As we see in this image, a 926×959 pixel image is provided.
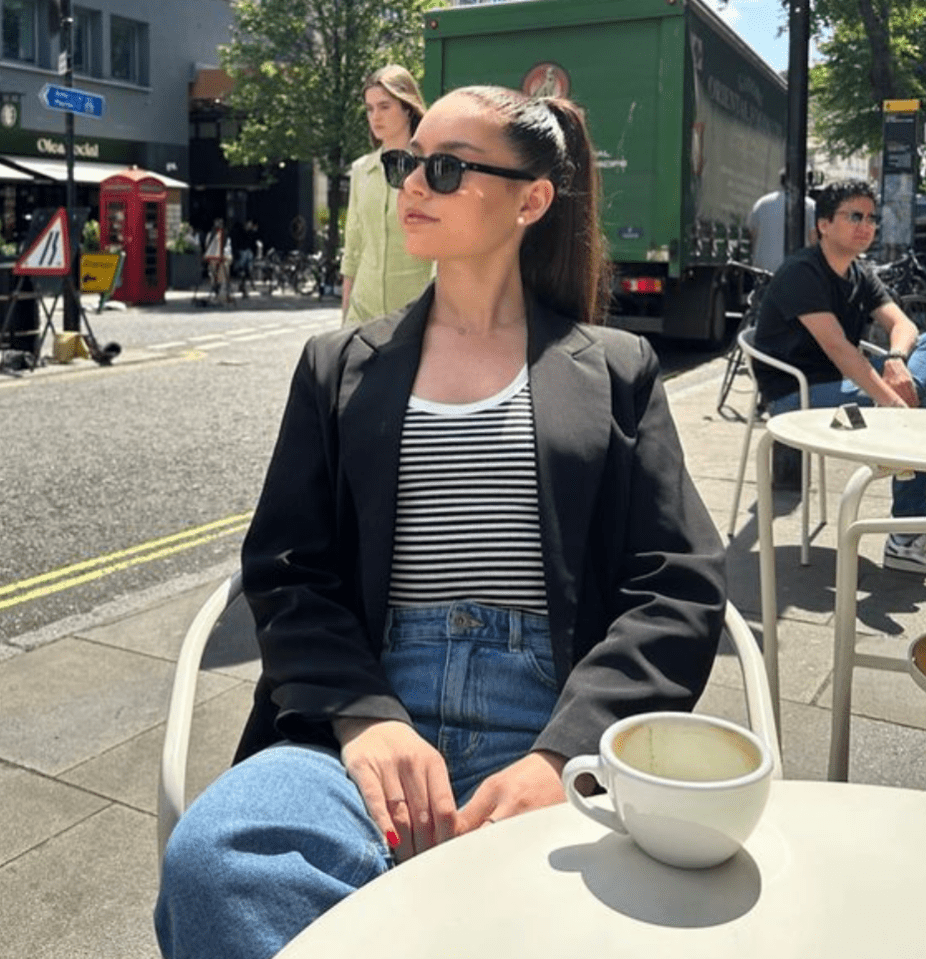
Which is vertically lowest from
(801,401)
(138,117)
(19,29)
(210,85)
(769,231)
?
(801,401)

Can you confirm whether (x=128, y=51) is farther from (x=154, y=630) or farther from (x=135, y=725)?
(x=135, y=725)

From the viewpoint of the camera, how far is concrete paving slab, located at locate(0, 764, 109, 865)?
2932 mm

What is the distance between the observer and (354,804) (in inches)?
64.1

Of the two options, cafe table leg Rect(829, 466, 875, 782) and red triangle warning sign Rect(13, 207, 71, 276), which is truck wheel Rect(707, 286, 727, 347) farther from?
cafe table leg Rect(829, 466, 875, 782)

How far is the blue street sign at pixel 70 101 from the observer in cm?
1270

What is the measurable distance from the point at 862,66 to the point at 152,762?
30114mm

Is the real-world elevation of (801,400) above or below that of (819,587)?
above

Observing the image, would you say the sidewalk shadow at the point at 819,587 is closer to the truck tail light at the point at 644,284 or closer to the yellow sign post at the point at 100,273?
the truck tail light at the point at 644,284

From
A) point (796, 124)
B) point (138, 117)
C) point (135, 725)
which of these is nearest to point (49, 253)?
point (796, 124)

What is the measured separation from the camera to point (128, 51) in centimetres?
3531

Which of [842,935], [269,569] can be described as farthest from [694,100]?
[842,935]

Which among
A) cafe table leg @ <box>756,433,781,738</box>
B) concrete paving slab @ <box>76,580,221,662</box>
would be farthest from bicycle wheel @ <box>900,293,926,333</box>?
cafe table leg @ <box>756,433,781,738</box>

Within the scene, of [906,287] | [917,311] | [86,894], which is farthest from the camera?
[906,287]

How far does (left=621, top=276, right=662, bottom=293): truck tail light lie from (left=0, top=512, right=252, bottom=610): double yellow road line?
7474 mm
